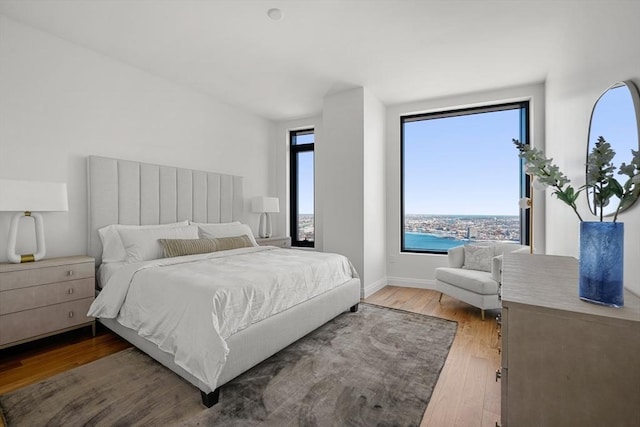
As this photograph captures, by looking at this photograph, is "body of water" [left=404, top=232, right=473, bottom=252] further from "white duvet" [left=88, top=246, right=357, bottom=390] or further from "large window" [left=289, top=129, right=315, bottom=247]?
"white duvet" [left=88, top=246, right=357, bottom=390]

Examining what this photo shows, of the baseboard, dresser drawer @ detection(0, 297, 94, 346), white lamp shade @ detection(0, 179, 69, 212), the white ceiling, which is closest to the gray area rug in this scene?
dresser drawer @ detection(0, 297, 94, 346)

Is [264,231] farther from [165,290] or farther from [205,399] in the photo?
[205,399]

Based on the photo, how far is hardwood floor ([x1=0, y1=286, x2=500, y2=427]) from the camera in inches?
68.7

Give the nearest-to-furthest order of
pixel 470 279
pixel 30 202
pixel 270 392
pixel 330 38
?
pixel 270 392
pixel 30 202
pixel 330 38
pixel 470 279

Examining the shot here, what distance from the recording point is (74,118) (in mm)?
3025

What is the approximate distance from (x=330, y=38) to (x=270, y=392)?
9.92ft

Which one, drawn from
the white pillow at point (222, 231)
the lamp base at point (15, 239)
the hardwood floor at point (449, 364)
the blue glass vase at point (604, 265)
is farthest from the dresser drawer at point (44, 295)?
the blue glass vase at point (604, 265)

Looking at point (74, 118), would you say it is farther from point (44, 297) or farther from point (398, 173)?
point (398, 173)

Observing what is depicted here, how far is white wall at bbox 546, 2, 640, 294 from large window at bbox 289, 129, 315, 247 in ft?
11.3

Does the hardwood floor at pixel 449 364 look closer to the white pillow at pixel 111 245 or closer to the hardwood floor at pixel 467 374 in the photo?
the hardwood floor at pixel 467 374

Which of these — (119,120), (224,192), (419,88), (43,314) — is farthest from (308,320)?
(419,88)

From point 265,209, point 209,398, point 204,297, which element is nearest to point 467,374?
point 209,398

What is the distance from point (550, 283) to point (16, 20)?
14.3 ft

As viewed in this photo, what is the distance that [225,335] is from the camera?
1834mm
